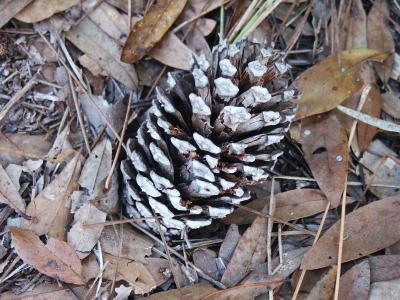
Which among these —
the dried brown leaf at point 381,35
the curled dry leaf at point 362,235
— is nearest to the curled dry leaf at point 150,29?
the dried brown leaf at point 381,35

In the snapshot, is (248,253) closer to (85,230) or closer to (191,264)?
(191,264)

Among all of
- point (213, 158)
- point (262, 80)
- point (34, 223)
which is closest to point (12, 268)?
point (34, 223)

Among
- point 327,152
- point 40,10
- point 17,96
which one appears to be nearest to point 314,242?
point 327,152

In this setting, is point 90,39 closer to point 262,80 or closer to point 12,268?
point 262,80

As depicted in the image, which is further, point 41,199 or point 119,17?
point 119,17

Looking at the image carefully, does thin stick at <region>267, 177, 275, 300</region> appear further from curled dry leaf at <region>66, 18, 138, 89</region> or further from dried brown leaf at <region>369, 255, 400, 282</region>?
curled dry leaf at <region>66, 18, 138, 89</region>
